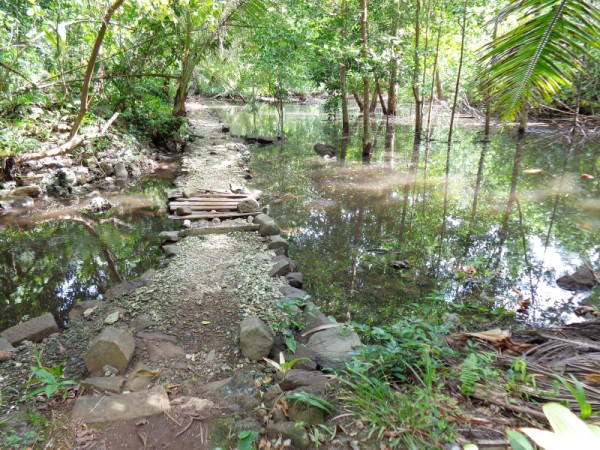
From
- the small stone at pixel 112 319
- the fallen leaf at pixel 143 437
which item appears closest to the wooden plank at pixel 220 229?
the small stone at pixel 112 319

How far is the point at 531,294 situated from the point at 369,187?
5081mm

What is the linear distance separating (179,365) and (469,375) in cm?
212

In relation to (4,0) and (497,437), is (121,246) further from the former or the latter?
(4,0)

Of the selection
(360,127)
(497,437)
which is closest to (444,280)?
(497,437)

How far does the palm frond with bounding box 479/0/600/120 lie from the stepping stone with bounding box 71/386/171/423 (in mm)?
3478

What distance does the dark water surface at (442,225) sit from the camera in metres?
4.46

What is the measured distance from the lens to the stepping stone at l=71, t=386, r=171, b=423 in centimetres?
239

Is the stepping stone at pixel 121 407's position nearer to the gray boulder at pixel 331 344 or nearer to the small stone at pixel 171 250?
the gray boulder at pixel 331 344

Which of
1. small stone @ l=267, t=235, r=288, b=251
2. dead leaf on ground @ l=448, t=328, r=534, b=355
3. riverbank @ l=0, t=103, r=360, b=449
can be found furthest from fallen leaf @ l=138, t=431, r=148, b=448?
small stone @ l=267, t=235, r=288, b=251

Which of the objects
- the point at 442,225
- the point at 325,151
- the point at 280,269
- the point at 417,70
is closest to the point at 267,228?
the point at 280,269

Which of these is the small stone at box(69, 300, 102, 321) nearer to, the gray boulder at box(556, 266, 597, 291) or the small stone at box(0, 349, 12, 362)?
the small stone at box(0, 349, 12, 362)

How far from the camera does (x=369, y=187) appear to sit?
9148 mm

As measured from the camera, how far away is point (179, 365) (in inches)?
119

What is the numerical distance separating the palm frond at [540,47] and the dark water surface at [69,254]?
4.71m
